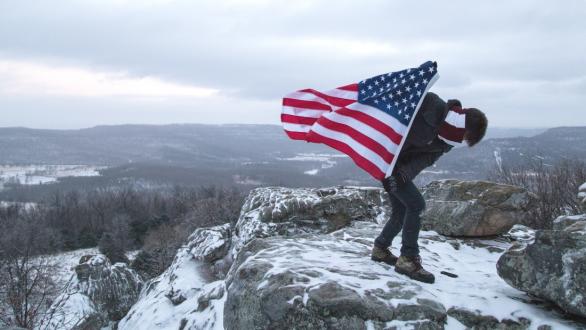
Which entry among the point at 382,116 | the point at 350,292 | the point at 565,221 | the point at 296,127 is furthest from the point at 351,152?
the point at 565,221

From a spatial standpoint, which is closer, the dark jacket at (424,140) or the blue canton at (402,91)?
the dark jacket at (424,140)

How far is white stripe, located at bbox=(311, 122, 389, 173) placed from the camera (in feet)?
20.9

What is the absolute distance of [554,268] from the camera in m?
5.80

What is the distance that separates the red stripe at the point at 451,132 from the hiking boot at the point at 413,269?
1.85 metres

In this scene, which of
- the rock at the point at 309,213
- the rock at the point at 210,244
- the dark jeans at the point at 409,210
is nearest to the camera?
the dark jeans at the point at 409,210

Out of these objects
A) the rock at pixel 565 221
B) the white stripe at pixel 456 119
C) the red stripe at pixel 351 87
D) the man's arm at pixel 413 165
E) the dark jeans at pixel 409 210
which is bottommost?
the rock at pixel 565 221

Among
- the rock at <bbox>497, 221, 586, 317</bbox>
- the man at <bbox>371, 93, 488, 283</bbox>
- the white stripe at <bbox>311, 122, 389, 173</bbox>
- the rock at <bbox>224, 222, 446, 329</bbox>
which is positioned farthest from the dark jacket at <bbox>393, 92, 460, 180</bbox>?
the rock at <bbox>497, 221, 586, 317</bbox>

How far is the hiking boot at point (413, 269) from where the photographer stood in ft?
21.5

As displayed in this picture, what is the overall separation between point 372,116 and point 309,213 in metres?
8.23

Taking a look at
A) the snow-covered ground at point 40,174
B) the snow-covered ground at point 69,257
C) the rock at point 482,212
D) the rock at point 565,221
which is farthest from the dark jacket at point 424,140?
the snow-covered ground at point 40,174

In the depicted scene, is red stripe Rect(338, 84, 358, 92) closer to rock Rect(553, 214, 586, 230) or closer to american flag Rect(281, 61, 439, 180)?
american flag Rect(281, 61, 439, 180)

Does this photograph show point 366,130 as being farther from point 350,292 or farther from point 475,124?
point 350,292

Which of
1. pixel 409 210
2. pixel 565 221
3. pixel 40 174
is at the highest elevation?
pixel 409 210

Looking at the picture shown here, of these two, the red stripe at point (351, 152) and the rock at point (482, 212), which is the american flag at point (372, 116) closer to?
the red stripe at point (351, 152)
